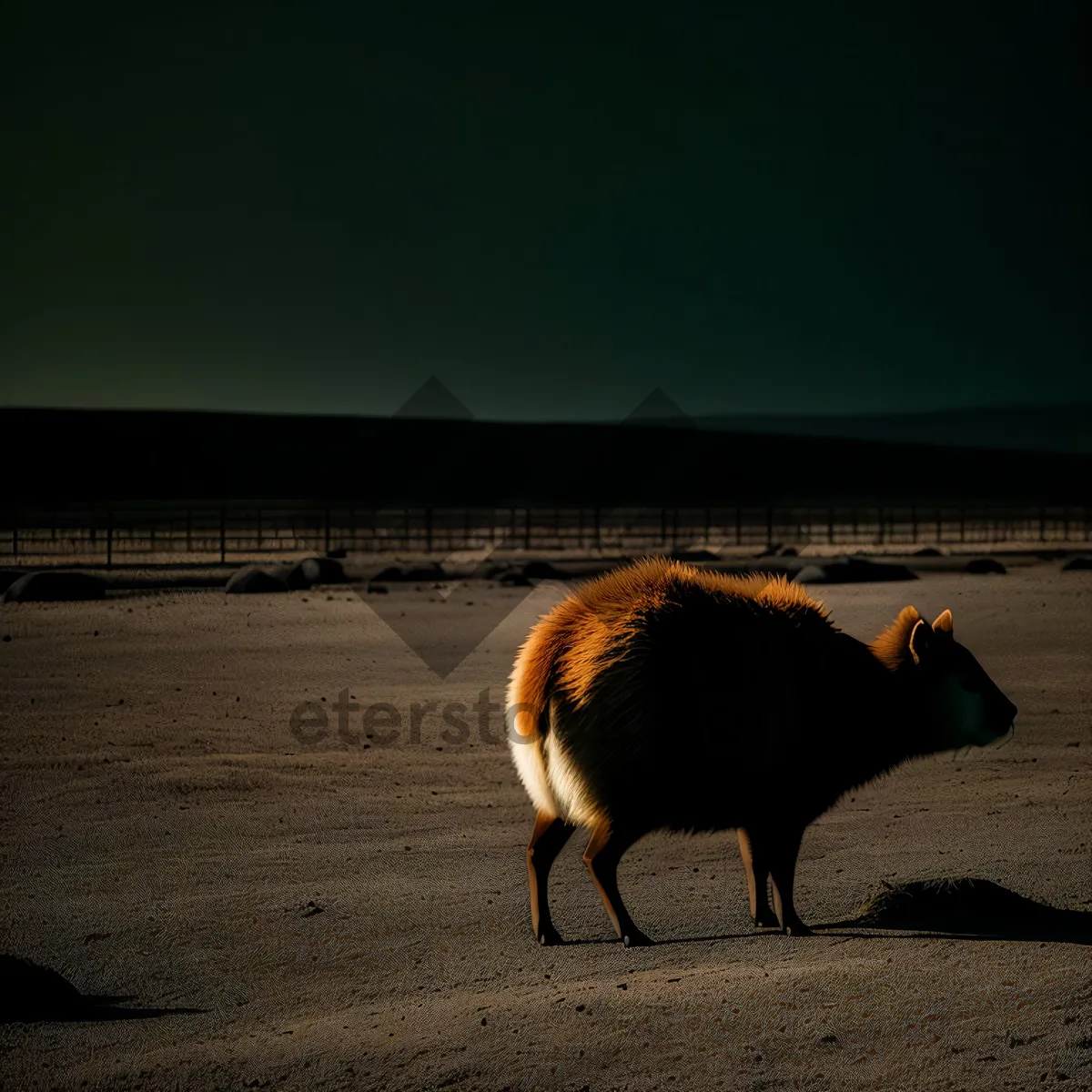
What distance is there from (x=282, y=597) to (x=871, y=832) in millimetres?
15598

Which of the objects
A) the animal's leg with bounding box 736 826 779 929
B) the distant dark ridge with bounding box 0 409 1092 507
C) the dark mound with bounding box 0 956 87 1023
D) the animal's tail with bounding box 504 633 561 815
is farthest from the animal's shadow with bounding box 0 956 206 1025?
the distant dark ridge with bounding box 0 409 1092 507

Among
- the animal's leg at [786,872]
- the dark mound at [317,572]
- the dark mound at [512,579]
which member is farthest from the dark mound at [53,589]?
the animal's leg at [786,872]

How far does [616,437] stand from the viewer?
87938mm

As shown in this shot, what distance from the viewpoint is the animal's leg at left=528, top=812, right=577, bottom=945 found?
16.9ft

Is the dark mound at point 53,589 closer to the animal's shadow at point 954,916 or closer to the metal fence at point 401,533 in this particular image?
the metal fence at point 401,533

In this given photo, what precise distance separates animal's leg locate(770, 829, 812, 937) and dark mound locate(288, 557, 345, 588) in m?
18.9

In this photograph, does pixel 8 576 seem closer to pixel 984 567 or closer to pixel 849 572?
pixel 849 572

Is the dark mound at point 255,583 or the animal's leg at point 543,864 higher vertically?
the dark mound at point 255,583

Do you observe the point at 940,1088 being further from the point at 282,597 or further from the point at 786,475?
the point at 786,475

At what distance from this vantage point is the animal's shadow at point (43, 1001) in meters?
4.38

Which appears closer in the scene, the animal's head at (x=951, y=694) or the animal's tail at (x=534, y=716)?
the animal's tail at (x=534, y=716)

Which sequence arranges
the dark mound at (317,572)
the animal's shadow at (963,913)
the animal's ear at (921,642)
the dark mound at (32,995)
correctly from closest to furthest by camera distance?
the dark mound at (32,995), the animal's shadow at (963,913), the animal's ear at (921,642), the dark mound at (317,572)

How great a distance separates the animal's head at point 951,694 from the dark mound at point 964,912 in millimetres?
631

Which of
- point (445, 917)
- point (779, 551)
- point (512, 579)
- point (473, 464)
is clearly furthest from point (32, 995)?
point (473, 464)
